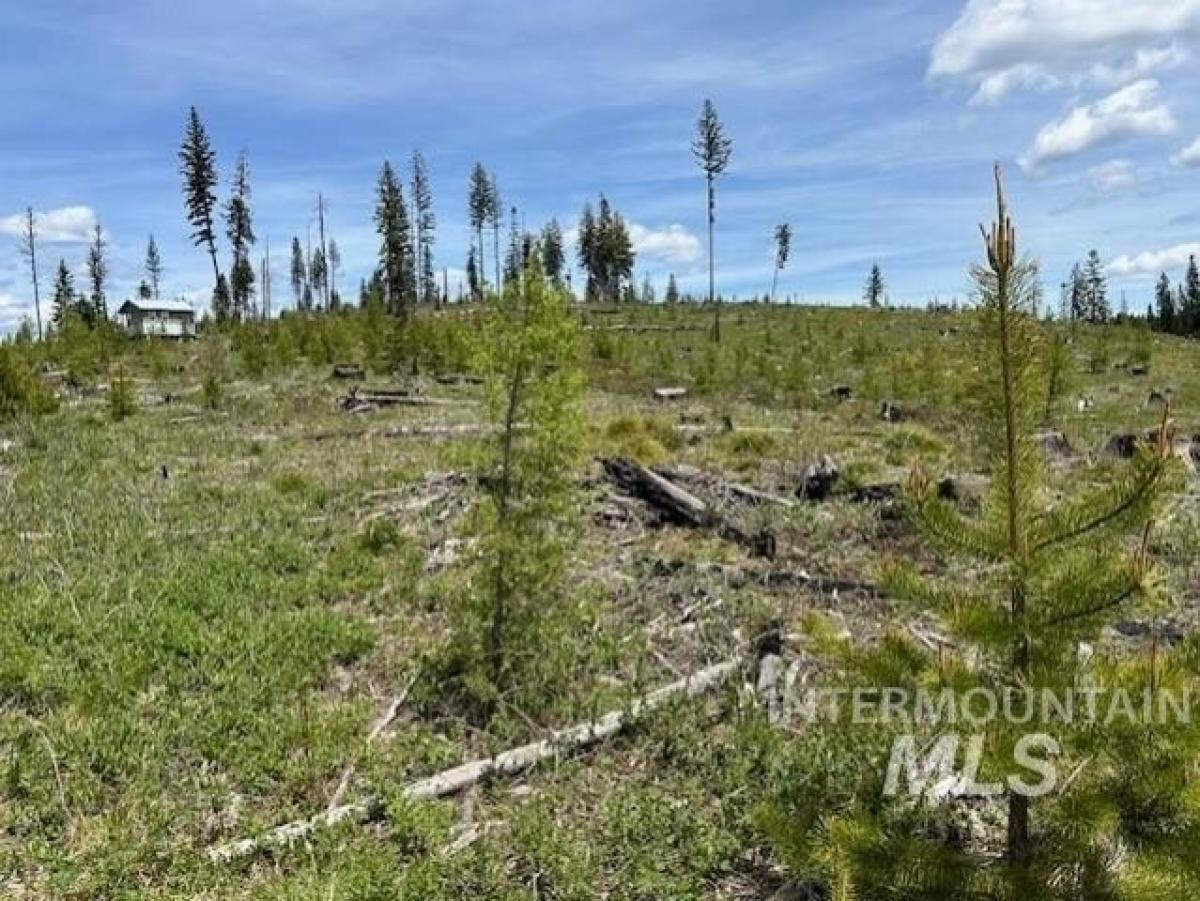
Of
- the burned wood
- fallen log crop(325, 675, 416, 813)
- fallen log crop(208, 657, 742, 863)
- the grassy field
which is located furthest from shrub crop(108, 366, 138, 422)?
fallen log crop(208, 657, 742, 863)

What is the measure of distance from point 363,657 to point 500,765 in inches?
75.4

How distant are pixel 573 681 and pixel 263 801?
2.10m

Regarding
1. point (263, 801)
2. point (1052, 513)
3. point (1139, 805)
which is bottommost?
point (263, 801)

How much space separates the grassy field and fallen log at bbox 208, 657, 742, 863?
0.09m

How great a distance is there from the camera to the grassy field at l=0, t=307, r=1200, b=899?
A: 15.9 feet

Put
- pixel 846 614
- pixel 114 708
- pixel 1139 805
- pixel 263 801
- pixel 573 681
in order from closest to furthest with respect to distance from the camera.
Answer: pixel 1139 805 → pixel 263 801 → pixel 114 708 → pixel 573 681 → pixel 846 614

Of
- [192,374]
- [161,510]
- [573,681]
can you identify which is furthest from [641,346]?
[573,681]

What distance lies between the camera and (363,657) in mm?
7180

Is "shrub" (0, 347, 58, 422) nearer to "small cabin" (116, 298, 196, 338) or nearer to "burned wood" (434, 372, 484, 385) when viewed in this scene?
"burned wood" (434, 372, 484, 385)

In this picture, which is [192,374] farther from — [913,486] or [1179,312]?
[1179,312]

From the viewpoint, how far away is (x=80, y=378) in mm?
25734

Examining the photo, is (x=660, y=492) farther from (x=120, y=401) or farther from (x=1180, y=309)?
(x=1180, y=309)

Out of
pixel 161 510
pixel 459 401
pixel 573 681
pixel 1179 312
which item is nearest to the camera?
pixel 573 681

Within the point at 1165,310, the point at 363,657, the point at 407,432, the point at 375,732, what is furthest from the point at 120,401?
the point at 1165,310
